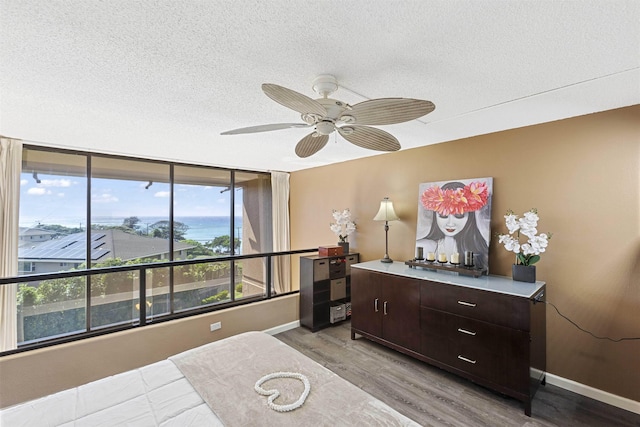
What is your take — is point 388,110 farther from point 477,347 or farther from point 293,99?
point 477,347

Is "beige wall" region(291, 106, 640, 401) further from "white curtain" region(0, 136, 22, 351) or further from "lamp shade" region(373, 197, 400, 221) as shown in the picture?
"white curtain" region(0, 136, 22, 351)

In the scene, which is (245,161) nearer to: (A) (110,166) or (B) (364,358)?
(A) (110,166)

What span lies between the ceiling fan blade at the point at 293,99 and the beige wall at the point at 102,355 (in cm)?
263

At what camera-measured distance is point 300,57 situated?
156cm

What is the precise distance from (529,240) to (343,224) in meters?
2.38

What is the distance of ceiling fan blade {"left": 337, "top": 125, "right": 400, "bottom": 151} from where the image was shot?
6.23 ft

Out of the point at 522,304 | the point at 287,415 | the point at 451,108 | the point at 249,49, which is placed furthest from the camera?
the point at 451,108

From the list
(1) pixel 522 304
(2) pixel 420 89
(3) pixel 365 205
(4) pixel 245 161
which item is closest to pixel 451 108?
(2) pixel 420 89

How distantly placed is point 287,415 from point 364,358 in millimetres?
1921

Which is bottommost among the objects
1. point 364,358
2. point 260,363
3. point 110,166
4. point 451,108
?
point 364,358

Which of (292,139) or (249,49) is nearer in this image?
(249,49)

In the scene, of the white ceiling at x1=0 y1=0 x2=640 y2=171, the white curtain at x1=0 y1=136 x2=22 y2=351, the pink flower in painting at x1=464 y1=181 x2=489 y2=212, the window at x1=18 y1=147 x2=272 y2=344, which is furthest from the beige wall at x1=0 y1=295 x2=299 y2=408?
the pink flower in painting at x1=464 y1=181 x2=489 y2=212

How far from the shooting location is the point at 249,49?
1494 mm

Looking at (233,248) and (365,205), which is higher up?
(365,205)
